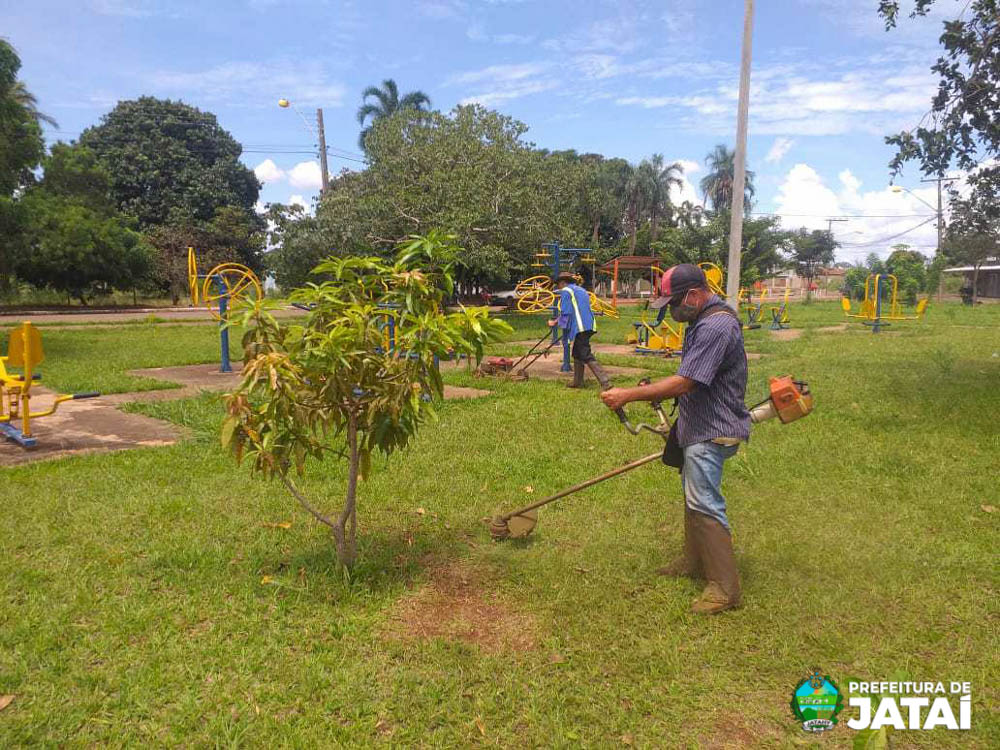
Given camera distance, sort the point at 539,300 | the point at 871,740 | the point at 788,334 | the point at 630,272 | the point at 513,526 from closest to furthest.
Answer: the point at 871,740 → the point at 513,526 → the point at 539,300 → the point at 788,334 → the point at 630,272

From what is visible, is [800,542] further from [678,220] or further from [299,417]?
[678,220]

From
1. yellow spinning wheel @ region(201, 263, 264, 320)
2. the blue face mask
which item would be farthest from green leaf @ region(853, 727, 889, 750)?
yellow spinning wheel @ region(201, 263, 264, 320)

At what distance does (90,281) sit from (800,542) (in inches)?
1381

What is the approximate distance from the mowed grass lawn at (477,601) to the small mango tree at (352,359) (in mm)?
Answer: 826

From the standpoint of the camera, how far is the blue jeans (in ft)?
11.2

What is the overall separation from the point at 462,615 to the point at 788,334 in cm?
Result: 1720

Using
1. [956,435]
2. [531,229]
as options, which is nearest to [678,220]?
[531,229]

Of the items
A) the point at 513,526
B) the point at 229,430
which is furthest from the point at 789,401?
the point at 229,430

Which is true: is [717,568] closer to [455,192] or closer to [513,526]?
[513,526]

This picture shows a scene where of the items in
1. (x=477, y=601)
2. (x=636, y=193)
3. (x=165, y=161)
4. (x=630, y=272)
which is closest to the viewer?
(x=477, y=601)

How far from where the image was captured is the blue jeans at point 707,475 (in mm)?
3400

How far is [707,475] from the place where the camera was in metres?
3.40

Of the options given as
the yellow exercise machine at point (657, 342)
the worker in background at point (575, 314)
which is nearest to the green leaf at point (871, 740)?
the worker in background at point (575, 314)

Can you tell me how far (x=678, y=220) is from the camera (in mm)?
51250
